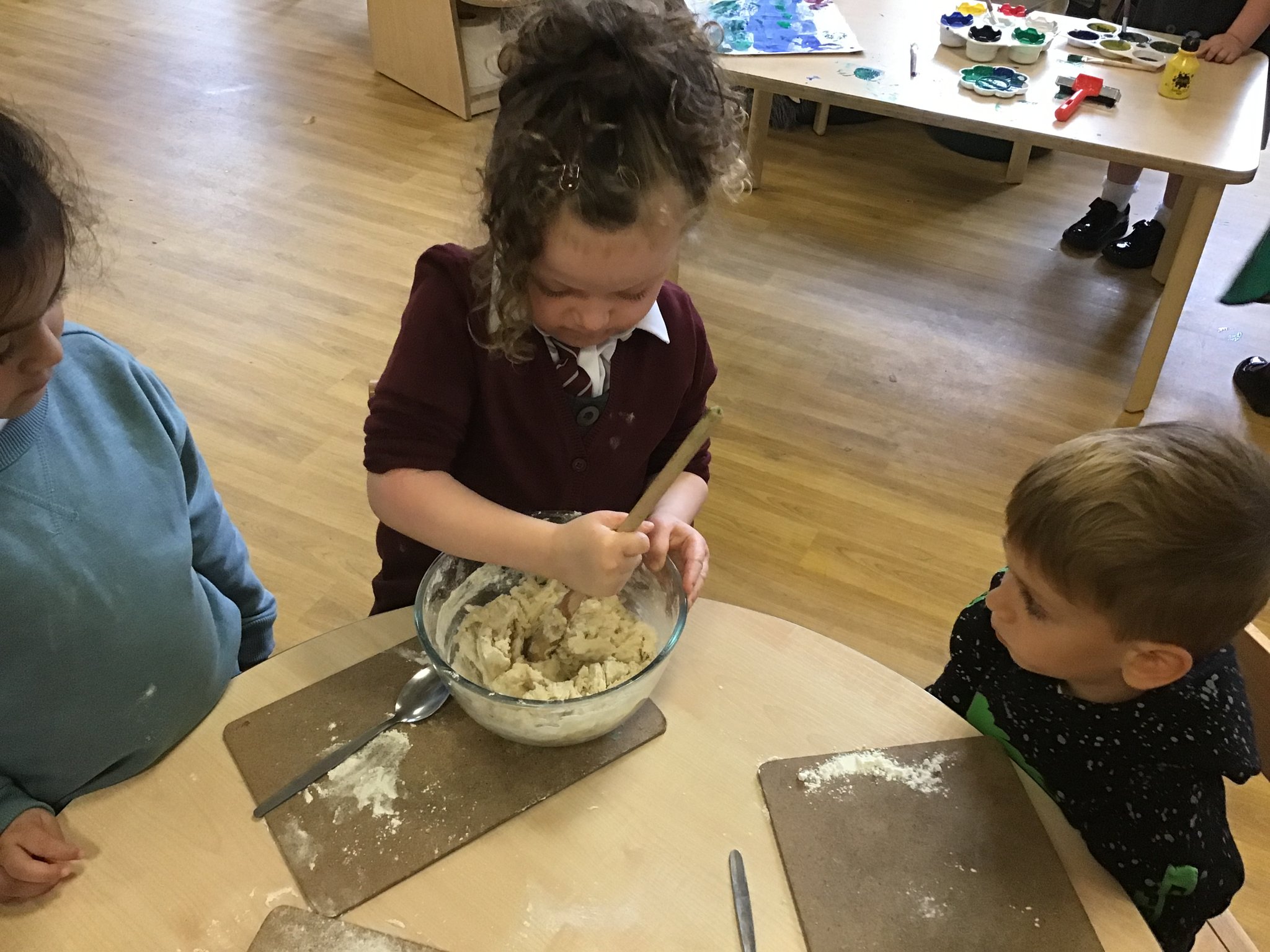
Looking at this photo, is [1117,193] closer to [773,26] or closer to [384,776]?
[773,26]

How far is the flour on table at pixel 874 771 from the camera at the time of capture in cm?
77

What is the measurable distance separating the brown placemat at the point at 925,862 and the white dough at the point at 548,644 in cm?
15

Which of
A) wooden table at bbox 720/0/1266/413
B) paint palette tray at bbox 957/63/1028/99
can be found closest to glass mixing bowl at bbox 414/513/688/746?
wooden table at bbox 720/0/1266/413

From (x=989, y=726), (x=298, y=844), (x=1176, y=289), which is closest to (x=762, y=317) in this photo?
(x=1176, y=289)

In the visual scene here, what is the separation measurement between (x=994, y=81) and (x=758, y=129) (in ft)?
3.02

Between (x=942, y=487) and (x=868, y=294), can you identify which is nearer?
(x=942, y=487)

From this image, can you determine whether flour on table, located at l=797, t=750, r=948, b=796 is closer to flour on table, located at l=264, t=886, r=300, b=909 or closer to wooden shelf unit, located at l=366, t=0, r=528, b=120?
flour on table, located at l=264, t=886, r=300, b=909

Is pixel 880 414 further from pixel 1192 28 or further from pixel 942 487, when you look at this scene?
pixel 1192 28

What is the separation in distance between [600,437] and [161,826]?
1.65 feet

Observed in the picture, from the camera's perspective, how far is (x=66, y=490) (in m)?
0.78

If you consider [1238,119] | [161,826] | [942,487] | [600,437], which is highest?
[1238,119]

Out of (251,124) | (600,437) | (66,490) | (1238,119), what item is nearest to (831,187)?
(1238,119)

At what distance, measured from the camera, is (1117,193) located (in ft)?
9.68

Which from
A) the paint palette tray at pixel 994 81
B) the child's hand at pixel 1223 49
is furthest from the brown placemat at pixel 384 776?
the child's hand at pixel 1223 49
